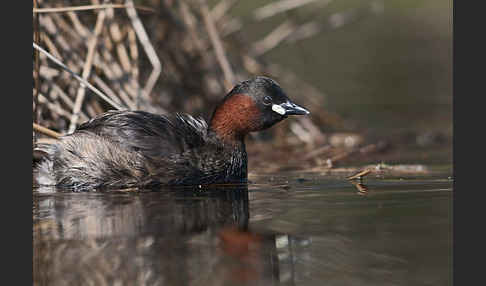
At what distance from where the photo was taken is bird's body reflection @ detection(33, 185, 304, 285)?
3.91 metres

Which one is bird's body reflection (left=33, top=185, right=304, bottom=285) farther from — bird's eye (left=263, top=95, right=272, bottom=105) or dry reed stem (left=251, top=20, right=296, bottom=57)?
dry reed stem (left=251, top=20, right=296, bottom=57)

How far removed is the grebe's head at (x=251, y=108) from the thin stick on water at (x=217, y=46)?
2216 mm

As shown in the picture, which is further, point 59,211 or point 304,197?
point 304,197

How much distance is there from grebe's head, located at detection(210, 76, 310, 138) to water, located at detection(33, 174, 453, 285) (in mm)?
635

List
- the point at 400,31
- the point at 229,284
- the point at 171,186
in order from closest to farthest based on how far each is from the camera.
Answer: the point at 229,284, the point at 171,186, the point at 400,31

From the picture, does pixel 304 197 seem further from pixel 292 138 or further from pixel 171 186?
pixel 292 138

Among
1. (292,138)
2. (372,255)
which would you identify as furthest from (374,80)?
(372,255)

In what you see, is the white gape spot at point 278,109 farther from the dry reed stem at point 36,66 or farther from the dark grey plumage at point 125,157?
the dry reed stem at point 36,66

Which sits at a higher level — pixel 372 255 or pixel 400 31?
pixel 400 31

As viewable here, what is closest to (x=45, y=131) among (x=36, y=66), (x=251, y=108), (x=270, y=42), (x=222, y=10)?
(x=36, y=66)

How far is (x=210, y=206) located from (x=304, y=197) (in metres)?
0.70

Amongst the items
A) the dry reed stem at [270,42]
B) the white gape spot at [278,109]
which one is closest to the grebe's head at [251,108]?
the white gape spot at [278,109]

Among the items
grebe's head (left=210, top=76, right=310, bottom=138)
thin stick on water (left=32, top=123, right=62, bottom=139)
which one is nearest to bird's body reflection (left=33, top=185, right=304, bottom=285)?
thin stick on water (left=32, top=123, right=62, bottom=139)

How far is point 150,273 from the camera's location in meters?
3.92
